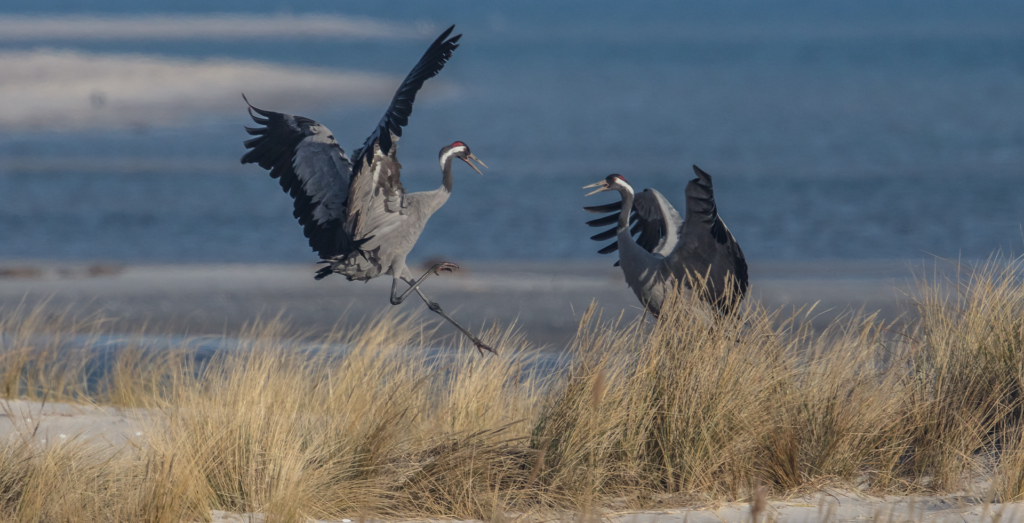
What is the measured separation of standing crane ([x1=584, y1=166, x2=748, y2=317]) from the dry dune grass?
0.20 metres

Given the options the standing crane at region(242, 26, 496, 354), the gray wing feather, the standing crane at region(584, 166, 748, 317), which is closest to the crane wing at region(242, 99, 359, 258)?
the standing crane at region(242, 26, 496, 354)

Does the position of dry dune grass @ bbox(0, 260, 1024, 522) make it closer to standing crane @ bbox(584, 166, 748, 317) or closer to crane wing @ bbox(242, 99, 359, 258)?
standing crane @ bbox(584, 166, 748, 317)

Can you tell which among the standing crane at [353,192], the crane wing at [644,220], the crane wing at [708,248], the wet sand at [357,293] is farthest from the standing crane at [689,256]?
the wet sand at [357,293]

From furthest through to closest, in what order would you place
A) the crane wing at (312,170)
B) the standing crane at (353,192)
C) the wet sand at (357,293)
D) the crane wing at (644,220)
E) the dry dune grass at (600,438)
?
the wet sand at (357,293)
the crane wing at (644,220)
the crane wing at (312,170)
the standing crane at (353,192)
the dry dune grass at (600,438)

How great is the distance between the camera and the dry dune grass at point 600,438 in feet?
15.0

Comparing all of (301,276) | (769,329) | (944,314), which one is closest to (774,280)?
(301,276)

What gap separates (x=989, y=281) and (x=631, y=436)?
2148mm

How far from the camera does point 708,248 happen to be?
17.6 feet

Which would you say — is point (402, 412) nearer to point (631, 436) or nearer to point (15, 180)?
point (631, 436)

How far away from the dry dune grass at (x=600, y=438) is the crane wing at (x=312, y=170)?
2.43 feet

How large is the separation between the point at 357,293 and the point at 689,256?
668 cm

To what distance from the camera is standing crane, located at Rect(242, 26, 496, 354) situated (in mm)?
5176

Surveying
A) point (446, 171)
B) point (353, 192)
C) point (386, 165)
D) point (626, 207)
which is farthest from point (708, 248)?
point (353, 192)

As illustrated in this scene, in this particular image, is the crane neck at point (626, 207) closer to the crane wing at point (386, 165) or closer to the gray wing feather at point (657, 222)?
the gray wing feather at point (657, 222)
